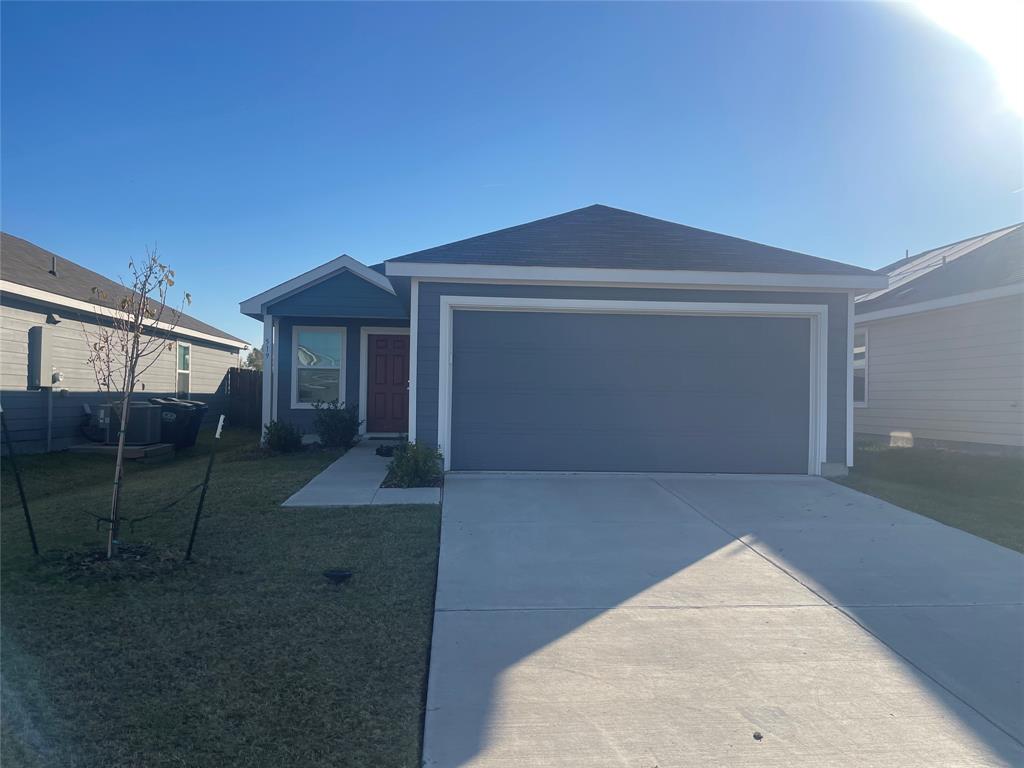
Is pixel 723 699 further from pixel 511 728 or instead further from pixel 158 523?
pixel 158 523

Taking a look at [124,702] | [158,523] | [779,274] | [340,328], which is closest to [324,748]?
[124,702]

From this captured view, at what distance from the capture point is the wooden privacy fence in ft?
62.3

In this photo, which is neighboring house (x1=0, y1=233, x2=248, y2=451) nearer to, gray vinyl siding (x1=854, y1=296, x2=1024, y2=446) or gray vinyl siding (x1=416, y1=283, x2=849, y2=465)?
gray vinyl siding (x1=416, y1=283, x2=849, y2=465)

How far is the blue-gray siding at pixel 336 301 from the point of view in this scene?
13672 millimetres

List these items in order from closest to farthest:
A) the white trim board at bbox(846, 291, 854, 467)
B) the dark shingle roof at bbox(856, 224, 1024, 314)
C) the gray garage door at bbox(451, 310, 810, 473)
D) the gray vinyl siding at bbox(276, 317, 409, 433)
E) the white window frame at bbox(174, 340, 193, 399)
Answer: the gray garage door at bbox(451, 310, 810, 473)
the white trim board at bbox(846, 291, 854, 467)
the dark shingle roof at bbox(856, 224, 1024, 314)
the gray vinyl siding at bbox(276, 317, 409, 433)
the white window frame at bbox(174, 340, 193, 399)

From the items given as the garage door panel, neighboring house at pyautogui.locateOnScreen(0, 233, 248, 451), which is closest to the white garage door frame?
the garage door panel

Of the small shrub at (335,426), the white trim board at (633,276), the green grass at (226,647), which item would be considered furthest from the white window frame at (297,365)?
the green grass at (226,647)

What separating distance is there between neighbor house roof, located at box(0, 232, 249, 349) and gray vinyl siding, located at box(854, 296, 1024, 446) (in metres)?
13.3

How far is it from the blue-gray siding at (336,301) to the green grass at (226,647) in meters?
→ 7.18

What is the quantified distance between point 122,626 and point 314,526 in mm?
2567

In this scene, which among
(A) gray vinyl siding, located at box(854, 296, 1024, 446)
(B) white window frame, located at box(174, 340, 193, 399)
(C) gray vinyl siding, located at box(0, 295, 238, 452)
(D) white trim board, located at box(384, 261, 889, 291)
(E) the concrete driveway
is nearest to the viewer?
(E) the concrete driveway

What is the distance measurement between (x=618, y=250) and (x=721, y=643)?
21.5 feet

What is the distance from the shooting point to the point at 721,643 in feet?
14.1

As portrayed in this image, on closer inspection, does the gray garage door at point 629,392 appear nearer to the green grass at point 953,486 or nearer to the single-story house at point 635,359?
the single-story house at point 635,359
